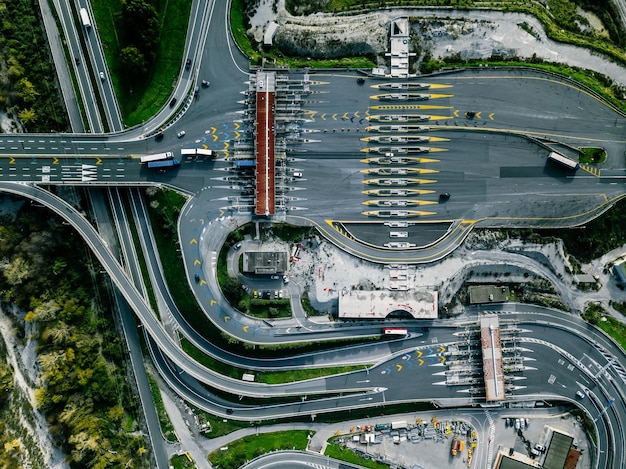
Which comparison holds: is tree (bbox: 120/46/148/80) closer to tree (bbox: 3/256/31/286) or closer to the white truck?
the white truck

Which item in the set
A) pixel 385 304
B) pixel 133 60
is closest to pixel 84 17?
pixel 133 60

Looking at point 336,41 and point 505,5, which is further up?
point 505,5

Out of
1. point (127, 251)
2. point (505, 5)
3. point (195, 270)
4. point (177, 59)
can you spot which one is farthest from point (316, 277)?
point (505, 5)

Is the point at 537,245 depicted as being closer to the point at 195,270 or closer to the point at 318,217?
the point at 318,217

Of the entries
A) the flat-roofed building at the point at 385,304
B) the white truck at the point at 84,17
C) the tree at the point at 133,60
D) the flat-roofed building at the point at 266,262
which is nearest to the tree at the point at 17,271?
the flat-roofed building at the point at 266,262

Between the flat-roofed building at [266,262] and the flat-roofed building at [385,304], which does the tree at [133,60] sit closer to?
the flat-roofed building at [266,262]

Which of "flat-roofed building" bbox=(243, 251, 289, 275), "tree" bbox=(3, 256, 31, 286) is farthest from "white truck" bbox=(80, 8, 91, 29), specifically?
"flat-roofed building" bbox=(243, 251, 289, 275)

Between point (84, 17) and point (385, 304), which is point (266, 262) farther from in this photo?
point (84, 17)

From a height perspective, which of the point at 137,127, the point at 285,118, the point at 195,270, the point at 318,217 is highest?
the point at 285,118
